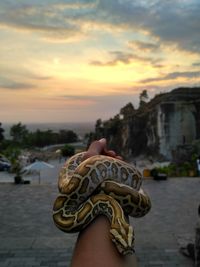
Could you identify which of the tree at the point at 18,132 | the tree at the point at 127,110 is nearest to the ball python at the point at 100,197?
the tree at the point at 127,110

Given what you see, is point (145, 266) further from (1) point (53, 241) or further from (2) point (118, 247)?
(2) point (118, 247)

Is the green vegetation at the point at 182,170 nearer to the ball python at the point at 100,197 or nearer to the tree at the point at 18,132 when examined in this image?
the ball python at the point at 100,197

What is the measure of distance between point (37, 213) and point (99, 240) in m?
13.1

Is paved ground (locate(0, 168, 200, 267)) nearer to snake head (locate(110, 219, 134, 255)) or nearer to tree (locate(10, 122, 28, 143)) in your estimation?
snake head (locate(110, 219, 134, 255))

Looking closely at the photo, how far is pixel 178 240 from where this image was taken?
35.3 feet

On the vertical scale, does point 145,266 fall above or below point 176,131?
below

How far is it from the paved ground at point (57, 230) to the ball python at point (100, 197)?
6.82 m

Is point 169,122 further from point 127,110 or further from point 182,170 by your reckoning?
point 127,110

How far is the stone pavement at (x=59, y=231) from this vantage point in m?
9.40

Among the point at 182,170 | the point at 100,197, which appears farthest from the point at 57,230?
the point at 182,170

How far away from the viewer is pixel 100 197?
7.87ft

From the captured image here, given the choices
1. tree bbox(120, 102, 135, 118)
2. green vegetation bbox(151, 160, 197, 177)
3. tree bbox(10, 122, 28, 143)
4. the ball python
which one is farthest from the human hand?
tree bbox(10, 122, 28, 143)

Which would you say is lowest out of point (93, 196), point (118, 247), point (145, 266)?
point (145, 266)

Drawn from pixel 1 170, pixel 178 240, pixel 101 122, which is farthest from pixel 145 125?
pixel 178 240
